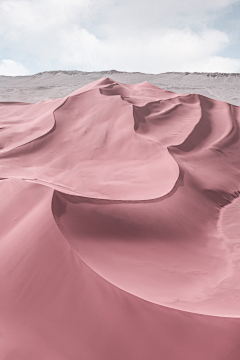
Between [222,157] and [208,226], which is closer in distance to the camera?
[208,226]

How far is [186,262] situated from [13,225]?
1045 millimetres

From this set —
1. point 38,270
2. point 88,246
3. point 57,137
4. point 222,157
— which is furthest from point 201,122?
point 38,270

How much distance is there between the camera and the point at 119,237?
1.64 meters

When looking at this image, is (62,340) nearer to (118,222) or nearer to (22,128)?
(118,222)

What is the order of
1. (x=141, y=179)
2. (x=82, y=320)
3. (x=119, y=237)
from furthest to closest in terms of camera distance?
(x=141, y=179) → (x=119, y=237) → (x=82, y=320)

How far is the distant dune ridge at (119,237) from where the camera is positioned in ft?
3.53

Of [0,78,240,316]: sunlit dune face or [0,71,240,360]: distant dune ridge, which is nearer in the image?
[0,71,240,360]: distant dune ridge

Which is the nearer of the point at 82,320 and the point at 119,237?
the point at 82,320

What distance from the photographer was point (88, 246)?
1.45 m

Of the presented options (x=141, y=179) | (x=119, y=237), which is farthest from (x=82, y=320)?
(x=141, y=179)

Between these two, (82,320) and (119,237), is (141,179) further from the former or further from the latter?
(82,320)

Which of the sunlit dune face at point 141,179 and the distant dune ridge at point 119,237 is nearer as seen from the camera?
the distant dune ridge at point 119,237

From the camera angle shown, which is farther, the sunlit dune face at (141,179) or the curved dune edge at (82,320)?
the sunlit dune face at (141,179)

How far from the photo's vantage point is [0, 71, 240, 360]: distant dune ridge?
42.4 inches
